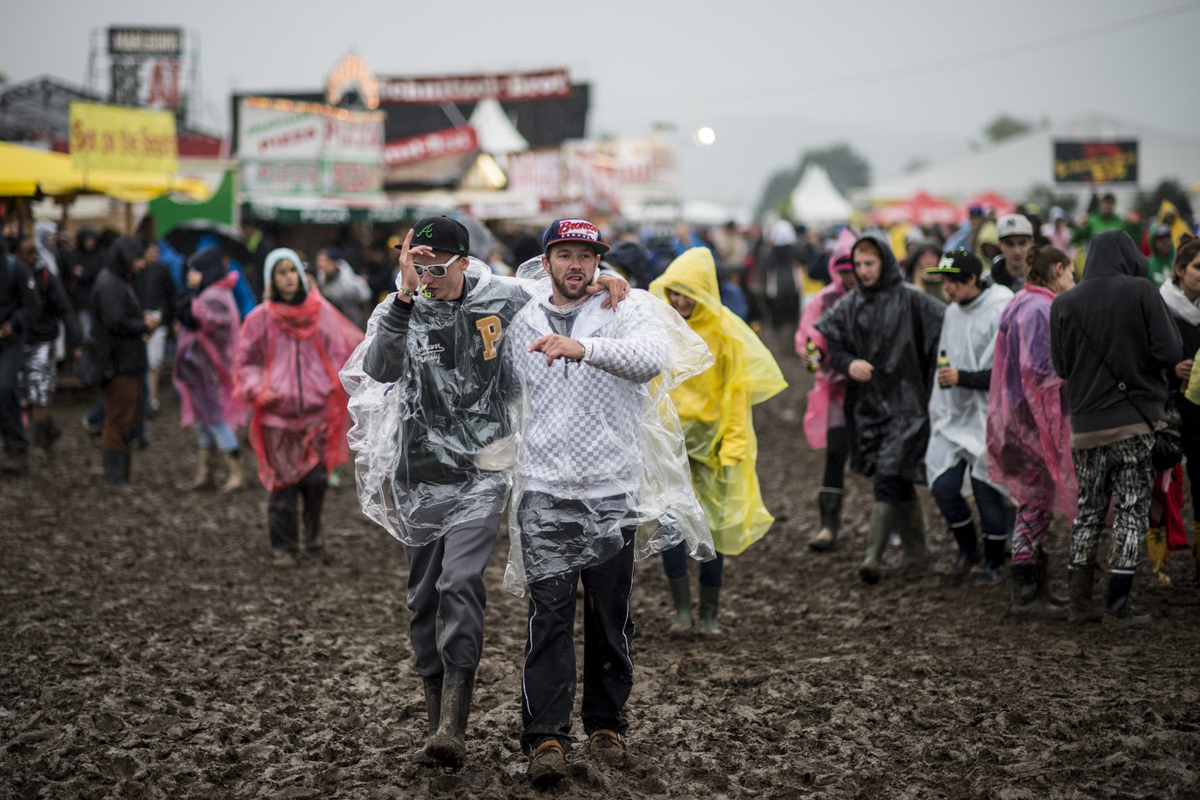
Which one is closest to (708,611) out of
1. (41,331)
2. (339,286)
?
(339,286)

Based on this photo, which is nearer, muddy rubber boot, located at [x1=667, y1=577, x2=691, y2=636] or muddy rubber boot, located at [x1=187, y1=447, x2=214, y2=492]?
muddy rubber boot, located at [x1=667, y1=577, x2=691, y2=636]

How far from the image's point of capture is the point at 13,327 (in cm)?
973

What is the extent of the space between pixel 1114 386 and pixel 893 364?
1.29 meters

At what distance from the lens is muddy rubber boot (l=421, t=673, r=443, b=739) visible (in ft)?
14.1

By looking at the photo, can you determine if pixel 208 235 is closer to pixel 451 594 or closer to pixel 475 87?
pixel 451 594

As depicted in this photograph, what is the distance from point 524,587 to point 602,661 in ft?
1.30

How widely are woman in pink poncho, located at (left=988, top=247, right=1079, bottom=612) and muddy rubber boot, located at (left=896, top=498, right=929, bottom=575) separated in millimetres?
900

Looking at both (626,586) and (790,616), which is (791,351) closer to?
(790,616)

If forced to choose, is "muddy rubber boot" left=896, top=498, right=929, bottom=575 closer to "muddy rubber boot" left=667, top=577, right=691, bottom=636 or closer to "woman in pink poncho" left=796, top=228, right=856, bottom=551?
"woman in pink poncho" left=796, top=228, right=856, bottom=551

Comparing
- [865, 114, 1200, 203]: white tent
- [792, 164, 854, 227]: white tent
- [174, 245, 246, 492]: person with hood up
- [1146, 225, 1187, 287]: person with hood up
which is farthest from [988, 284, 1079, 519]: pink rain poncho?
[792, 164, 854, 227]: white tent

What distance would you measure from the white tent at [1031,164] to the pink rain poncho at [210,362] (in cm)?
3240

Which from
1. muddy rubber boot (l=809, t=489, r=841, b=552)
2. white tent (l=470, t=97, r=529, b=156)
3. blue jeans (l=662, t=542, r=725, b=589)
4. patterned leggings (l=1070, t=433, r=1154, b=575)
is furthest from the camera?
white tent (l=470, t=97, r=529, b=156)

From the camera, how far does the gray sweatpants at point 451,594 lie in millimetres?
3994

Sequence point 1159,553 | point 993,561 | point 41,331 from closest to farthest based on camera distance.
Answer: point 1159,553, point 993,561, point 41,331
